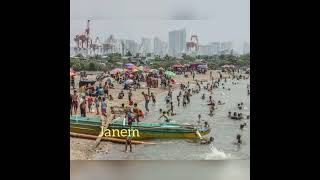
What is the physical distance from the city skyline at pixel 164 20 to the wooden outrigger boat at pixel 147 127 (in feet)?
3.99

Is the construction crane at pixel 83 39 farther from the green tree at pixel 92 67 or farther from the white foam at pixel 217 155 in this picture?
the white foam at pixel 217 155

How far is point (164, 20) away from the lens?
636 cm

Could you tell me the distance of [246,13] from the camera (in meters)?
6.40

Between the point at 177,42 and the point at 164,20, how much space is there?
0.37 meters

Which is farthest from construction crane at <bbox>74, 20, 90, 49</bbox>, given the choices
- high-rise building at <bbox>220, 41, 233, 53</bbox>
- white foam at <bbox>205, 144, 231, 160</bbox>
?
white foam at <bbox>205, 144, 231, 160</bbox>

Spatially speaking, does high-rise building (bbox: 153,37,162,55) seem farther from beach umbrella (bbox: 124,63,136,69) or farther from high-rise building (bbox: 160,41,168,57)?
beach umbrella (bbox: 124,63,136,69)

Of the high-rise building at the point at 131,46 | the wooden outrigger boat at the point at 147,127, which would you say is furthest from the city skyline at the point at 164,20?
the wooden outrigger boat at the point at 147,127

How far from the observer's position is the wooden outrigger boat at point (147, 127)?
6.33 m

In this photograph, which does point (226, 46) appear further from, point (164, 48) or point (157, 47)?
point (157, 47)

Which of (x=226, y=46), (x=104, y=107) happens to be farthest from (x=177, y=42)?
(x=104, y=107)
